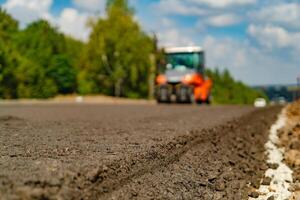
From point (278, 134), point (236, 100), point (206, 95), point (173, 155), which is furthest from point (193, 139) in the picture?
point (236, 100)

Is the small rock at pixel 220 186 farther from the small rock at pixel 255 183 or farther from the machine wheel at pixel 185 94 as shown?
the machine wheel at pixel 185 94

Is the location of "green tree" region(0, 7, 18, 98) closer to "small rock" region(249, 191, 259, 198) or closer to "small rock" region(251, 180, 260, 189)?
"small rock" region(251, 180, 260, 189)

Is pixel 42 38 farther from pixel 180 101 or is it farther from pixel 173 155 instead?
pixel 173 155

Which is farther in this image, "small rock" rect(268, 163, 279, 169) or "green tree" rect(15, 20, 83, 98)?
"green tree" rect(15, 20, 83, 98)

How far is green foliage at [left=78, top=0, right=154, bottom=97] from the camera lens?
2244 inches

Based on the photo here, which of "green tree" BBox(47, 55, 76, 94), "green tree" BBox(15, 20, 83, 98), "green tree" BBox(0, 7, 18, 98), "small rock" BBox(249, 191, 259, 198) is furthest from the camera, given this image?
"green tree" BBox(47, 55, 76, 94)

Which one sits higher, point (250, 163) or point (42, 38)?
point (42, 38)

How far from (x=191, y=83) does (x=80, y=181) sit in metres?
25.0

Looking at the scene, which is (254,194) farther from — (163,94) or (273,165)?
(163,94)

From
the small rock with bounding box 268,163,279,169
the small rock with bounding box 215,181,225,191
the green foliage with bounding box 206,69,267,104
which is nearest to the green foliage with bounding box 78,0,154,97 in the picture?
the small rock with bounding box 268,163,279,169

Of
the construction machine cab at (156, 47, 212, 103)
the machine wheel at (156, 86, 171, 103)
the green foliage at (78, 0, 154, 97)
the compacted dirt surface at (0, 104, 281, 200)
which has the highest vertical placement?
the green foliage at (78, 0, 154, 97)

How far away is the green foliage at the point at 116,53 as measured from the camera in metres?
57.0

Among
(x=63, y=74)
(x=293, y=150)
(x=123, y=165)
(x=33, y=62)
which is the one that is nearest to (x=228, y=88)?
(x=63, y=74)

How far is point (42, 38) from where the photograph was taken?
226ft
